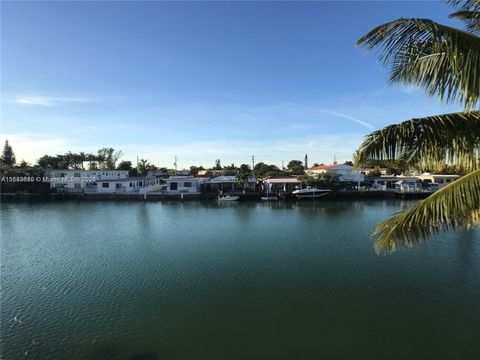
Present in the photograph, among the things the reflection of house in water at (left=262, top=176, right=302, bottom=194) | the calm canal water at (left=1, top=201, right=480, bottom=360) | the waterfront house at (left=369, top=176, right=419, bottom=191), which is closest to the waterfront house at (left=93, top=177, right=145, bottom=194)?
the reflection of house in water at (left=262, top=176, right=302, bottom=194)

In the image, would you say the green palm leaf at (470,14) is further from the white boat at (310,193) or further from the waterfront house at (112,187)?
the waterfront house at (112,187)

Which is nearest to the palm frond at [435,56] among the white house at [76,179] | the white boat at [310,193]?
the white boat at [310,193]

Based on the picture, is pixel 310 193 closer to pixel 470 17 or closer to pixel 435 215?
pixel 470 17

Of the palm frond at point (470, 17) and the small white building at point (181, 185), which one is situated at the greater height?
the palm frond at point (470, 17)

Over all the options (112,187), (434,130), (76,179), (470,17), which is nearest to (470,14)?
(470,17)

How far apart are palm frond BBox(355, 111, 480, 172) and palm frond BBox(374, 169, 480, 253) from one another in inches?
Answer: 19.0

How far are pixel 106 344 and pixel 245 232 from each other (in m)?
16.2

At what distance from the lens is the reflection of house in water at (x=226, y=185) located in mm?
53250

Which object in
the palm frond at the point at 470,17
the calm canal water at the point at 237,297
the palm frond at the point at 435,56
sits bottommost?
the calm canal water at the point at 237,297

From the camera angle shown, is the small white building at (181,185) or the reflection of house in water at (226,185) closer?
the small white building at (181,185)

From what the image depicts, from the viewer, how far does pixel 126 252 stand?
19.2m

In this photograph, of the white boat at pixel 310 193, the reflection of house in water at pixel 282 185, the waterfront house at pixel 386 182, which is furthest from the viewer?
the waterfront house at pixel 386 182

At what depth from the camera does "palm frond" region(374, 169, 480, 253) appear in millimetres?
3115

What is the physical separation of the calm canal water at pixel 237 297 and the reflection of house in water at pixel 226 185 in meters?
29.2
